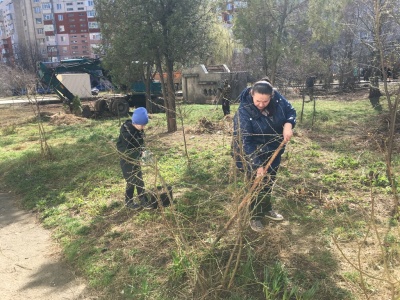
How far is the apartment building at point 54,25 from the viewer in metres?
64.1

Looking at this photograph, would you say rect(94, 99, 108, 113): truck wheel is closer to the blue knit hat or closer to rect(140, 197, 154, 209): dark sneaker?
rect(140, 197, 154, 209): dark sneaker

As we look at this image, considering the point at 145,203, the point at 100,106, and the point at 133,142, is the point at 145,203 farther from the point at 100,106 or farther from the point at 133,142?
the point at 100,106

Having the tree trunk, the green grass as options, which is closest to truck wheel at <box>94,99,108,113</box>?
the tree trunk

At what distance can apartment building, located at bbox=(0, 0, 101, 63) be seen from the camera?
210 feet

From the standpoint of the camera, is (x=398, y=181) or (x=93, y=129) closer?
(x=398, y=181)

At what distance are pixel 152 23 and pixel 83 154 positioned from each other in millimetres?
3493

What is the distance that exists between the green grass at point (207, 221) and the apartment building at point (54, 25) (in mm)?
62988

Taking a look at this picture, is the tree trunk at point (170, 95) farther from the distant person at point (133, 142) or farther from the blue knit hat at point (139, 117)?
the blue knit hat at point (139, 117)

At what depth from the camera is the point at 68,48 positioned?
6556 cm

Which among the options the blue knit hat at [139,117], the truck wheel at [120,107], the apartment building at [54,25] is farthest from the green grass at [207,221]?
the apartment building at [54,25]

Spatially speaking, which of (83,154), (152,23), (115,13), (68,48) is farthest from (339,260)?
(68,48)

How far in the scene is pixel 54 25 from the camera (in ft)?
212

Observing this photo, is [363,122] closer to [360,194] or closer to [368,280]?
[360,194]

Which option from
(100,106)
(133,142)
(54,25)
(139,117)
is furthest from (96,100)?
(54,25)
